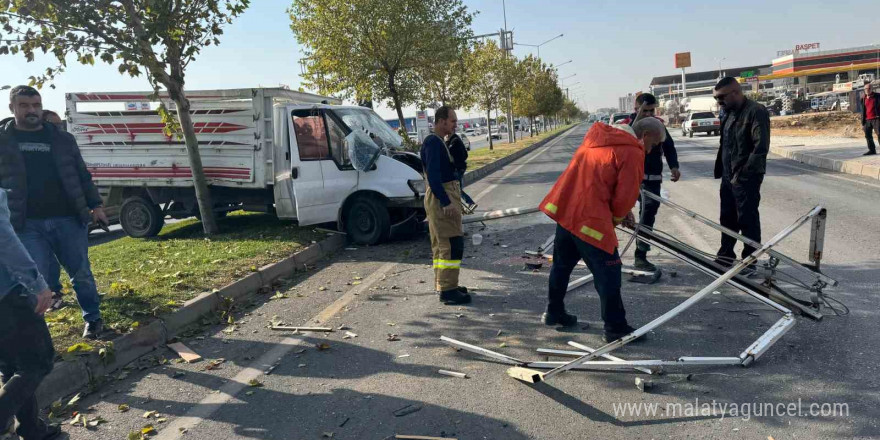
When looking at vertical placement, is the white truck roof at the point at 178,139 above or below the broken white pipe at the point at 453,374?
above

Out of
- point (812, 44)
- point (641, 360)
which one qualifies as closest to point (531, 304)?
point (641, 360)

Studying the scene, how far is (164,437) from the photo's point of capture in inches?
141

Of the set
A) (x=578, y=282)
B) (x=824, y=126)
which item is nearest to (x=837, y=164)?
(x=578, y=282)

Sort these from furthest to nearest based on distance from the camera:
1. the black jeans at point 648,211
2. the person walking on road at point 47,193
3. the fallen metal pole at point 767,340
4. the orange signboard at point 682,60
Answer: the orange signboard at point 682,60 < the black jeans at point 648,211 < the person walking on road at point 47,193 < the fallen metal pole at point 767,340

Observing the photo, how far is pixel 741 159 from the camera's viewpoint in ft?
19.1

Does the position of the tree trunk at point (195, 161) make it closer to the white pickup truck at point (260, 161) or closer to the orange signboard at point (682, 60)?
the white pickup truck at point (260, 161)


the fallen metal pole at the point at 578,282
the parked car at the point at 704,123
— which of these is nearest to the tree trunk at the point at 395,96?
the fallen metal pole at the point at 578,282

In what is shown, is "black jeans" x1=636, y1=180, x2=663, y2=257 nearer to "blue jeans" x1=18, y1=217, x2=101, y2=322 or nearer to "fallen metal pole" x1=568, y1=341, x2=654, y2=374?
"fallen metal pole" x1=568, y1=341, x2=654, y2=374

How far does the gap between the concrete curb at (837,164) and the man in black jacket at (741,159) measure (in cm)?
915

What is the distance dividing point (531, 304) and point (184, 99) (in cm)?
656

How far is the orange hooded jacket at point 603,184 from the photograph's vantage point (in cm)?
417

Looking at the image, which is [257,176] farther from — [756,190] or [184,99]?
[756,190]

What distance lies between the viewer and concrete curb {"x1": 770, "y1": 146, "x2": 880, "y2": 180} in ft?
44.0

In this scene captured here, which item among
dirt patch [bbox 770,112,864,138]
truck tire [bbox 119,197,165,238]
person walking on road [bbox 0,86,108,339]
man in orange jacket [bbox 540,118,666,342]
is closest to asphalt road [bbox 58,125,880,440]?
man in orange jacket [bbox 540,118,666,342]
